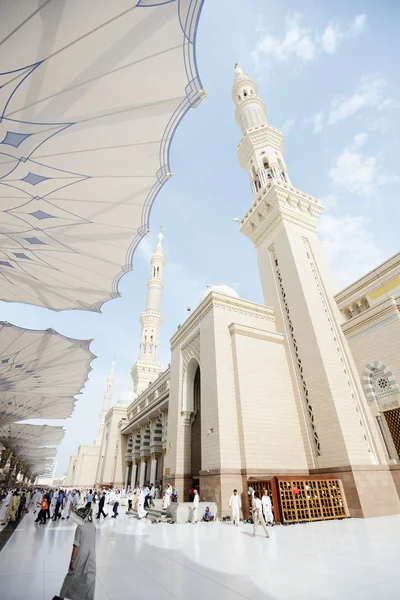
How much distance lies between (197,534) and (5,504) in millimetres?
7417

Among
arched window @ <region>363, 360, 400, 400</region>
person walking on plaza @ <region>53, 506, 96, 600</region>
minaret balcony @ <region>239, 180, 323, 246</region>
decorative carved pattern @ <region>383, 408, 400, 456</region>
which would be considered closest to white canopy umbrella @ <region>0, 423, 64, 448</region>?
minaret balcony @ <region>239, 180, 323, 246</region>

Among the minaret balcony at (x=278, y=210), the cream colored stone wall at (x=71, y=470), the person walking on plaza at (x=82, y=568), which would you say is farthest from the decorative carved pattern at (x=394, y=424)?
the cream colored stone wall at (x=71, y=470)

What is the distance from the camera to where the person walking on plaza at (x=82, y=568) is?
119 inches

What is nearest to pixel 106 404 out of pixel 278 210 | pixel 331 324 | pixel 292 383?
pixel 292 383

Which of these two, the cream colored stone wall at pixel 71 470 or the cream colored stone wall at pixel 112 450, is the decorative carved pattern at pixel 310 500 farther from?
the cream colored stone wall at pixel 71 470

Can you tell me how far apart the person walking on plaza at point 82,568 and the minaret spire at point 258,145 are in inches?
729

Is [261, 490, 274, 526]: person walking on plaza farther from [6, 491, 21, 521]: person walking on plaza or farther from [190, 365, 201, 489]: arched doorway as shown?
[6, 491, 21, 521]: person walking on plaza

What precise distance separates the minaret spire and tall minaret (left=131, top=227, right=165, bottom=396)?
63.1ft

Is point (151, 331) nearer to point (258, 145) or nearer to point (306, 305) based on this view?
point (258, 145)

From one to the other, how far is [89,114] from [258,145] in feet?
61.8

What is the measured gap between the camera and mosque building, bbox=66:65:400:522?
10.3m

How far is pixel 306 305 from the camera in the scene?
1360 cm

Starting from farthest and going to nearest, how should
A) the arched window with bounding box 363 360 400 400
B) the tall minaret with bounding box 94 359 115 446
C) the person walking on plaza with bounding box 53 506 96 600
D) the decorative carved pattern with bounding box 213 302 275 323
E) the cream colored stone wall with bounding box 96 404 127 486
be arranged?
the tall minaret with bounding box 94 359 115 446, the cream colored stone wall with bounding box 96 404 127 486, the decorative carved pattern with bounding box 213 302 275 323, the arched window with bounding box 363 360 400 400, the person walking on plaza with bounding box 53 506 96 600

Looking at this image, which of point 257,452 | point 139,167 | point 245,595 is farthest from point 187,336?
point 245,595
